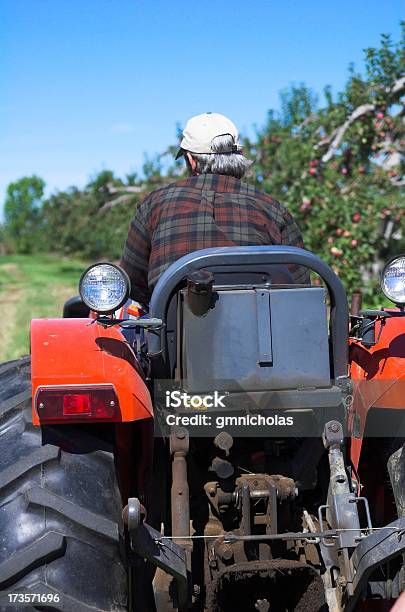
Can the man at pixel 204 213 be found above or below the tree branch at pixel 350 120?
below

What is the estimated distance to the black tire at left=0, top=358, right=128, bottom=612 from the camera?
240 centimetres

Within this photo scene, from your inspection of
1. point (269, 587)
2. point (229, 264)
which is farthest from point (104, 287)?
point (269, 587)

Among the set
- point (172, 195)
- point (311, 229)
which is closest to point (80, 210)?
point (311, 229)

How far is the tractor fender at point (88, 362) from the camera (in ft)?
8.69

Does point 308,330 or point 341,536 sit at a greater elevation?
point 308,330

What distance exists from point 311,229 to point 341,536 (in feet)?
27.3

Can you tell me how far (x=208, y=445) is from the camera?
10.4ft

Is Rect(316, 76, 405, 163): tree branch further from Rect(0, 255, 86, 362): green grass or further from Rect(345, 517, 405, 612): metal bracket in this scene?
Rect(345, 517, 405, 612): metal bracket

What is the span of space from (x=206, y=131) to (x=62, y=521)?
2.03 metres

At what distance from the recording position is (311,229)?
1075 cm

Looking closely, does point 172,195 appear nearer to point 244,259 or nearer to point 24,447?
point 244,259

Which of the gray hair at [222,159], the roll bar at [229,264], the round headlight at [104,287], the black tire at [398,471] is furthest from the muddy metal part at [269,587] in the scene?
the gray hair at [222,159]

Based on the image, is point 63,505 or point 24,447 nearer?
point 63,505

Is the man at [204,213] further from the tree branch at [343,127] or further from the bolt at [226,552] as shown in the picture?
the tree branch at [343,127]
